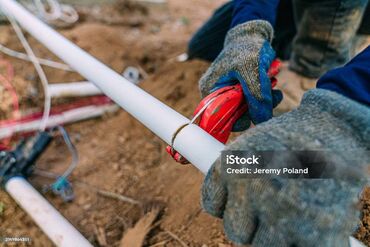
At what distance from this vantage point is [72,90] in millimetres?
2314

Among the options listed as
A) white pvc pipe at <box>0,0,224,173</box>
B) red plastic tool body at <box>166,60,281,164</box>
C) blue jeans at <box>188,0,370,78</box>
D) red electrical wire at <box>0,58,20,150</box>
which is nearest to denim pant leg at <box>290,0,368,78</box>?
blue jeans at <box>188,0,370,78</box>

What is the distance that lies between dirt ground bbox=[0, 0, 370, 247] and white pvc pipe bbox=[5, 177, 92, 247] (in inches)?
4.5

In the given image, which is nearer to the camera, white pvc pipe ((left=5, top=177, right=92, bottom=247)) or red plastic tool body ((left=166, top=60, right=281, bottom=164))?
red plastic tool body ((left=166, top=60, right=281, bottom=164))

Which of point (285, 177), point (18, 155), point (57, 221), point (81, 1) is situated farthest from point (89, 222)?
point (81, 1)

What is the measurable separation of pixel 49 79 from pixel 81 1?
1.53 meters

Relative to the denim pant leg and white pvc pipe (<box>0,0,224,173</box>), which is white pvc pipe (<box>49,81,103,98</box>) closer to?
white pvc pipe (<box>0,0,224,173</box>)

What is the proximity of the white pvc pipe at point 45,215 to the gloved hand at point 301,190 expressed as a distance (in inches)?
27.8

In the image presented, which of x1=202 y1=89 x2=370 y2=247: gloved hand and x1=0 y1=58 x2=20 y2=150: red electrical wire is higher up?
x1=202 y1=89 x2=370 y2=247: gloved hand

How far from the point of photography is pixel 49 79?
2527mm

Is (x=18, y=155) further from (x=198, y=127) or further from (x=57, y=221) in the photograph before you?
(x=198, y=127)

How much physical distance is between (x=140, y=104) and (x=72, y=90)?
1304 mm

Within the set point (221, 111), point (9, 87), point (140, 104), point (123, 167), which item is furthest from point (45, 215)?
point (9, 87)

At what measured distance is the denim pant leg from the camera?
180 cm

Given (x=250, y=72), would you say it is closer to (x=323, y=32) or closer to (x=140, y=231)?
(x=140, y=231)
